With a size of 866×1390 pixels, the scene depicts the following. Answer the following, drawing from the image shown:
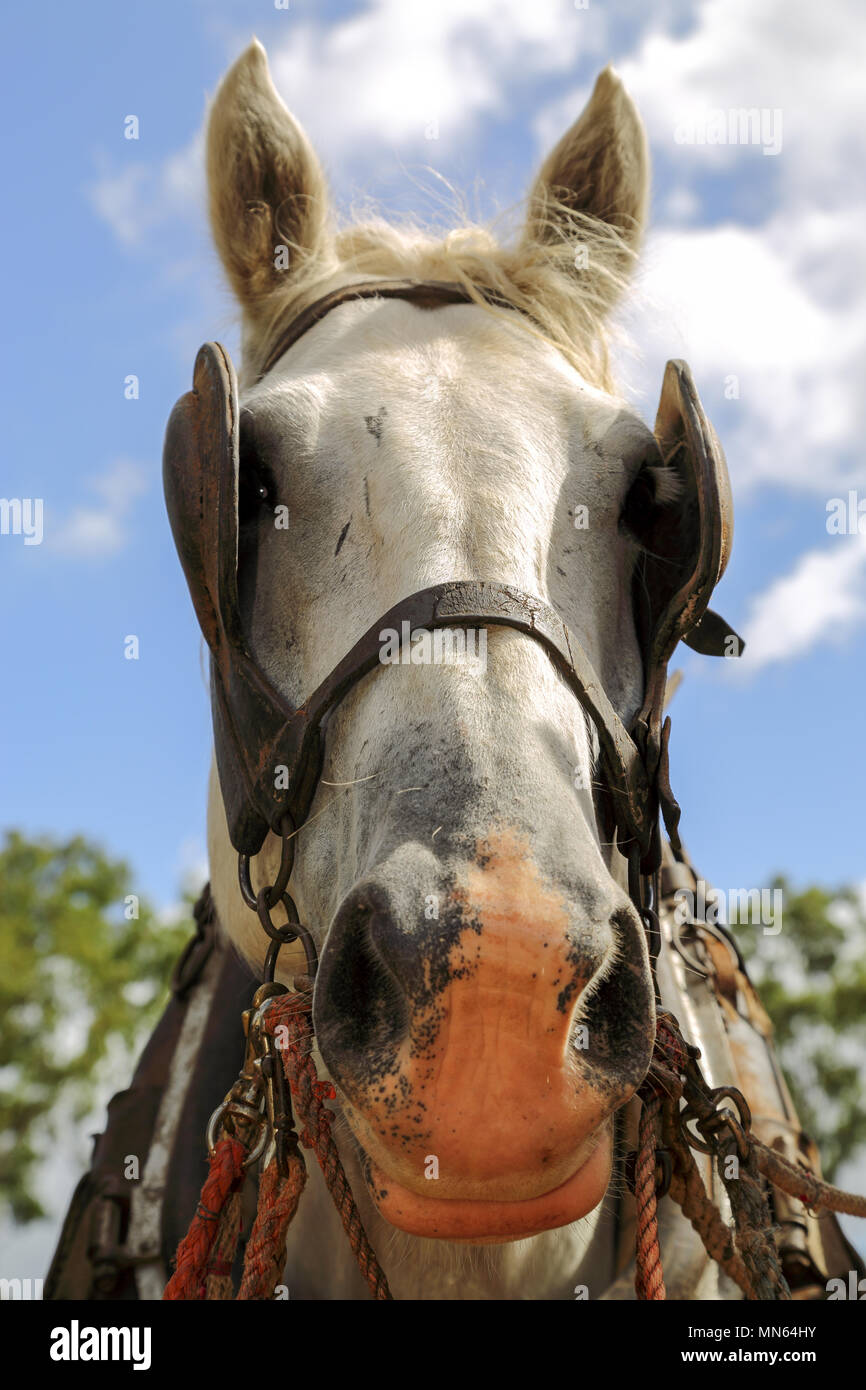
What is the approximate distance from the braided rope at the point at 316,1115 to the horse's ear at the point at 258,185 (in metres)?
1.95

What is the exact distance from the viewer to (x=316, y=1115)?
1.66 m

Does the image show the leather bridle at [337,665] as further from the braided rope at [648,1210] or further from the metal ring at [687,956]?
the metal ring at [687,956]

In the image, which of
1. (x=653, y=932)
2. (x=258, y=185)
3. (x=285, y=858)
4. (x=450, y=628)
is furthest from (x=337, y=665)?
(x=258, y=185)

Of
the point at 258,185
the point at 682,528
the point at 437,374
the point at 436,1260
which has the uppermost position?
the point at 258,185

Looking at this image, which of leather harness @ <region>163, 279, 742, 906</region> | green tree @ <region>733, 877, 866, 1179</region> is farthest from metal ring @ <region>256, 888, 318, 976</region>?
green tree @ <region>733, 877, 866, 1179</region>

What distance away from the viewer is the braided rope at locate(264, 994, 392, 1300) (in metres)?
1.64

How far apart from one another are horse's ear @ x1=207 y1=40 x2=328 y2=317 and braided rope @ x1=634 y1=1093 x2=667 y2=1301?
89.0 inches

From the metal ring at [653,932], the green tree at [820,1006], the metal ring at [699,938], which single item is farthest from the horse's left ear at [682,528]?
the green tree at [820,1006]

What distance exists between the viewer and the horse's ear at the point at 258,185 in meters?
2.72

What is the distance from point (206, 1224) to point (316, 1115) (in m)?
0.28

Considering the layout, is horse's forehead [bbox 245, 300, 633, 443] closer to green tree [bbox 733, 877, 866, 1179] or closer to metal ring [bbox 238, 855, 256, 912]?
metal ring [bbox 238, 855, 256, 912]

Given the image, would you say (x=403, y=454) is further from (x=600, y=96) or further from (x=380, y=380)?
(x=600, y=96)

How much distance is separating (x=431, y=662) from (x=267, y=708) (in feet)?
1.41

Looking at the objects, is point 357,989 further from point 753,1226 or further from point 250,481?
point 250,481
